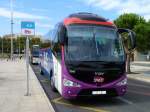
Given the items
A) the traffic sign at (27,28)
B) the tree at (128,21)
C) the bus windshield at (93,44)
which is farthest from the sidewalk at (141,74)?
the bus windshield at (93,44)

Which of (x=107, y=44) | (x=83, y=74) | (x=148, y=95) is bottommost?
(x=148, y=95)

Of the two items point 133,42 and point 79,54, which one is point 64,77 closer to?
point 79,54

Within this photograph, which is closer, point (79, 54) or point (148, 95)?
point (79, 54)

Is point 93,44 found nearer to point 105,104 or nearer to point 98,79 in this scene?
point 98,79

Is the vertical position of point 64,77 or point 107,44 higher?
point 107,44

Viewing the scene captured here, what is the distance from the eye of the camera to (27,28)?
16328 millimetres

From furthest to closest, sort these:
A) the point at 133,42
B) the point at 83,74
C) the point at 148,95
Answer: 1. the point at 148,95
2. the point at 133,42
3. the point at 83,74

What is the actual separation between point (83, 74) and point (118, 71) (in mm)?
1287

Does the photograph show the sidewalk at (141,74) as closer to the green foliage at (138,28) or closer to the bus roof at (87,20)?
the green foliage at (138,28)

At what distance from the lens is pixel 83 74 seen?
13.7 meters

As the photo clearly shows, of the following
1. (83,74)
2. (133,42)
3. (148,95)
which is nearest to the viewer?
(83,74)

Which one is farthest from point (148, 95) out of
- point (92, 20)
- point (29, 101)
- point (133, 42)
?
point (29, 101)

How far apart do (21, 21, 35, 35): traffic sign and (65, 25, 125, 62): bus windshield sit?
7.75 ft

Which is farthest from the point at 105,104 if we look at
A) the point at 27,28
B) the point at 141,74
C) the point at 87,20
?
the point at 141,74
